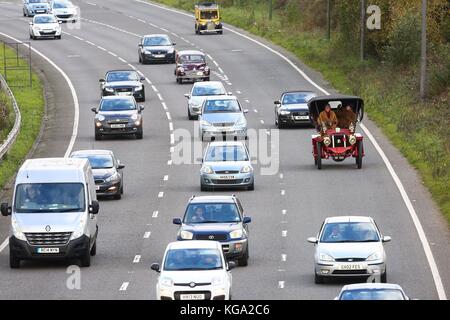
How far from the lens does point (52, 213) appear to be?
122ft

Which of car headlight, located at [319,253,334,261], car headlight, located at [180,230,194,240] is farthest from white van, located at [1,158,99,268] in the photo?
car headlight, located at [319,253,334,261]

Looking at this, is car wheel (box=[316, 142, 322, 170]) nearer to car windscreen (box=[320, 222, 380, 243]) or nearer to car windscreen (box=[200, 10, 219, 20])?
car windscreen (box=[320, 222, 380, 243])

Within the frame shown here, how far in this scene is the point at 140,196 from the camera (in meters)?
48.5

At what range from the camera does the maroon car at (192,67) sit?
78875 millimetres

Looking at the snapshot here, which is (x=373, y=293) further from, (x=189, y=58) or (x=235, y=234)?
(x=189, y=58)

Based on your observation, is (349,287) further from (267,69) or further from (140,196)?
(267,69)

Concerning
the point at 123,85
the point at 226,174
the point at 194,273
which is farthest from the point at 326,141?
the point at 123,85

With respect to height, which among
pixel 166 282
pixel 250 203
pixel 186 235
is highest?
pixel 166 282

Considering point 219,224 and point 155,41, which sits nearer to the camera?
point 219,224

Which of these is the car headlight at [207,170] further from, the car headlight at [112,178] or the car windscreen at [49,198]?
the car windscreen at [49,198]

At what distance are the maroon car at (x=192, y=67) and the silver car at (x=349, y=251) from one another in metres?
43.7

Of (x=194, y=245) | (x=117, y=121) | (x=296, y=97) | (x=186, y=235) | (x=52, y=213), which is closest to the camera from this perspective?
(x=194, y=245)

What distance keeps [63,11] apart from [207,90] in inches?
1718
